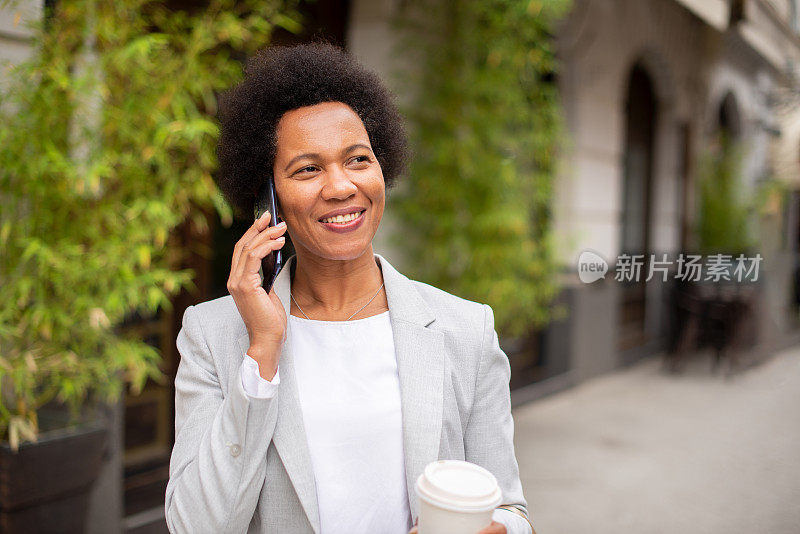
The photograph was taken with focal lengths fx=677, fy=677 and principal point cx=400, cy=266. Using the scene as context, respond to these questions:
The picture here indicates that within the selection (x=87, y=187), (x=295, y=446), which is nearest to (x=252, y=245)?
(x=295, y=446)

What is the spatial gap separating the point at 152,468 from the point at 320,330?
9.06 feet

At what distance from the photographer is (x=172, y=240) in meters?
3.43

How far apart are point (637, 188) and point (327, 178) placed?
7888 millimetres

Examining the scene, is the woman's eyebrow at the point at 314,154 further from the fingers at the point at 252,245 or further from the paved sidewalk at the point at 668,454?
the paved sidewalk at the point at 668,454

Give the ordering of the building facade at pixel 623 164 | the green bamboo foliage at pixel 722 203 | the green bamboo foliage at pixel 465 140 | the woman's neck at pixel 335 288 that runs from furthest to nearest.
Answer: the green bamboo foliage at pixel 722 203, the green bamboo foliage at pixel 465 140, the building facade at pixel 623 164, the woman's neck at pixel 335 288

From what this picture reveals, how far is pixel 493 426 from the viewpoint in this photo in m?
1.36

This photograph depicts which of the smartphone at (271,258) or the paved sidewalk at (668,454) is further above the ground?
the smartphone at (271,258)

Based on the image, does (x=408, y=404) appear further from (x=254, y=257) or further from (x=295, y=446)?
(x=254, y=257)

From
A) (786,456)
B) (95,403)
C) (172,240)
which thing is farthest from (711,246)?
(95,403)

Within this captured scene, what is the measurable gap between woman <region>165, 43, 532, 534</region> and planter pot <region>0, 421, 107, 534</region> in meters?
1.44

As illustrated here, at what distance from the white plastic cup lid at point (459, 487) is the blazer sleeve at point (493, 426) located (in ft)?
0.96

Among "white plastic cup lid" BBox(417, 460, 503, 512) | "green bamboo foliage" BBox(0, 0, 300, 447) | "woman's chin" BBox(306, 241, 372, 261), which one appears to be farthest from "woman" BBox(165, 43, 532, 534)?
"green bamboo foliage" BBox(0, 0, 300, 447)

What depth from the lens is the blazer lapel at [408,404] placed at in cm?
126

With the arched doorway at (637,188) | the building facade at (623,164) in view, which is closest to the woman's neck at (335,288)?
the building facade at (623,164)
